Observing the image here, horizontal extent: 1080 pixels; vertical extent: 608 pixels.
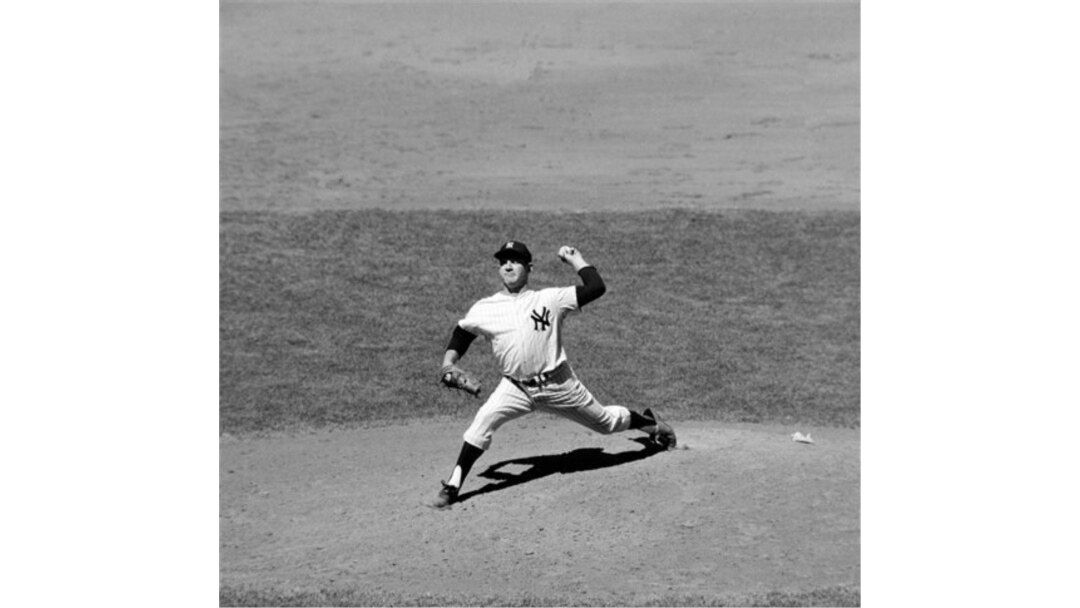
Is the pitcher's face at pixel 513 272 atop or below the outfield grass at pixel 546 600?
atop

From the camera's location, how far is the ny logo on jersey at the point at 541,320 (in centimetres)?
740

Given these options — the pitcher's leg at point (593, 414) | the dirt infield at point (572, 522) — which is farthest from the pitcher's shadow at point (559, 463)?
the pitcher's leg at point (593, 414)

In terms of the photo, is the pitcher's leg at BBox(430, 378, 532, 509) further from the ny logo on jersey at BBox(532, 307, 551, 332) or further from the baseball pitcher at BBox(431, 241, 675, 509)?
the ny logo on jersey at BBox(532, 307, 551, 332)

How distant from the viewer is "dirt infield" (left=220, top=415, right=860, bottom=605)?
22.2 feet

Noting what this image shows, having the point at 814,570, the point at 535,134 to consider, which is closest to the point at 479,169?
the point at 535,134

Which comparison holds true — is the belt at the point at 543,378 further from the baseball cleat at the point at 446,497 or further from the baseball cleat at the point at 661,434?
the baseball cleat at the point at 661,434

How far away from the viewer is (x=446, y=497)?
296 inches

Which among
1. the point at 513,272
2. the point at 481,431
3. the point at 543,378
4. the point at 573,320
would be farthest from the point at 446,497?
the point at 573,320

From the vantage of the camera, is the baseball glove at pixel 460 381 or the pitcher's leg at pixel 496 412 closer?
the baseball glove at pixel 460 381

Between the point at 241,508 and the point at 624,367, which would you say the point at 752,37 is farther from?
the point at 241,508

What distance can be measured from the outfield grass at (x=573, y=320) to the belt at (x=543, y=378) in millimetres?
2893

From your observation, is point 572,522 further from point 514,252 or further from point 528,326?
point 514,252

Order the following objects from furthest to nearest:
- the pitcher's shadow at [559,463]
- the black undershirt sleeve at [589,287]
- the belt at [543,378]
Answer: the pitcher's shadow at [559,463] → the belt at [543,378] → the black undershirt sleeve at [589,287]

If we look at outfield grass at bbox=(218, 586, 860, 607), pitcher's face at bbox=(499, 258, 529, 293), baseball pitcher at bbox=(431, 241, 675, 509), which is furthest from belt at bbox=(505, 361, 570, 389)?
outfield grass at bbox=(218, 586, 860, 607)
